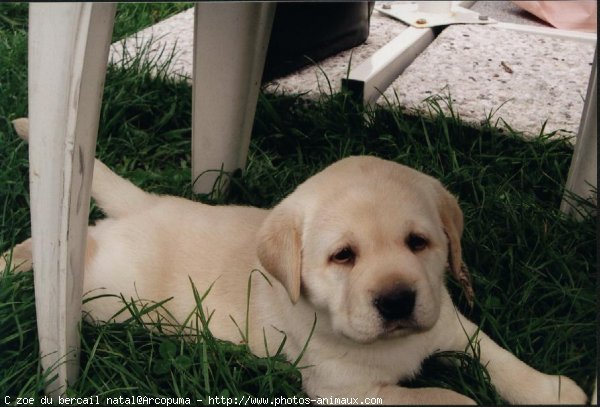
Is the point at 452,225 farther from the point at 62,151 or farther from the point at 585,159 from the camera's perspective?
the point at 62,151

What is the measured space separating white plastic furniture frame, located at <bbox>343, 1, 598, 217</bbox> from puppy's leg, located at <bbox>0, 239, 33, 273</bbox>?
1.72 metres

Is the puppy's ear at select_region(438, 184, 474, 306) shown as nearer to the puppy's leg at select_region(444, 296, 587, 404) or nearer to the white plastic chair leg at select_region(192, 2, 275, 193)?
the puppy's leg at select_region(444, 296, 587, 404)

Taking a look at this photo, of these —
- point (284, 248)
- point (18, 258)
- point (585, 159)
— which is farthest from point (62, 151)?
point (585, 159)

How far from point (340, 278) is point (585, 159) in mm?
1180

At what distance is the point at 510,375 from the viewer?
2.16m

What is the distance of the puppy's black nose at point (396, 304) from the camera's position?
73.8 inches

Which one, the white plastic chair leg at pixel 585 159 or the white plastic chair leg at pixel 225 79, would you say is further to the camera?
the white plastic chair leg at pixel 225 79

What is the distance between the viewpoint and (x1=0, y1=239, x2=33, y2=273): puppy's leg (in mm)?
2542

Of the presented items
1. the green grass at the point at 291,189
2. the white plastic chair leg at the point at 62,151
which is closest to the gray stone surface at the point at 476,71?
the green grass at the point at 291,189

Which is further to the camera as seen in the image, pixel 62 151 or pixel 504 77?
pixel 504 77

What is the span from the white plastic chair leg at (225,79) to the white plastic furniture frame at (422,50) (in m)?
0.82

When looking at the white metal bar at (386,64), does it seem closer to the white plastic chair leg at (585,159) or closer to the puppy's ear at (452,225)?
the white plastic chair leg at (585,159)

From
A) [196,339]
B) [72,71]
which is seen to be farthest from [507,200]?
[72,71]

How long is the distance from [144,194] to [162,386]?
792 millimetres
